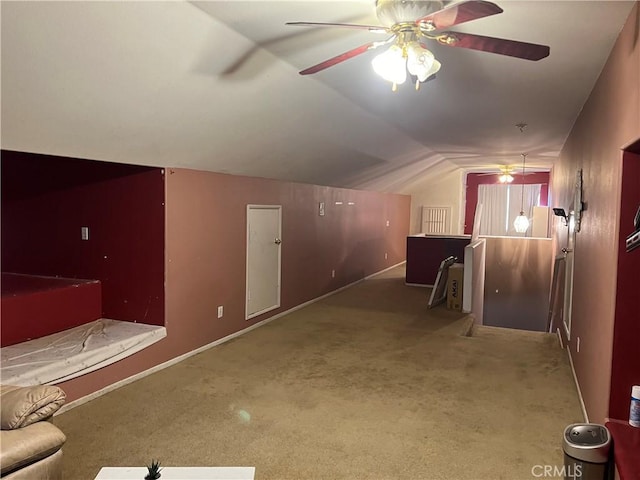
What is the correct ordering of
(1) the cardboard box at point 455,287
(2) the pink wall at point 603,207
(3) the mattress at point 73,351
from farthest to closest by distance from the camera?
1. (1) the cardboard box at point 455,287
2. (3) the mattress at point 73,351
3. (2) the pink wall at point 603,207

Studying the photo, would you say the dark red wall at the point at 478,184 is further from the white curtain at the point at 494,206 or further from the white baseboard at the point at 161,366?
the white baseboard at the point at 161,366

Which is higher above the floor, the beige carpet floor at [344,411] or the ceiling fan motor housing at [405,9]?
the ceiling fan motor housing at [405,9]

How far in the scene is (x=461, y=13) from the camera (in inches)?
67.3

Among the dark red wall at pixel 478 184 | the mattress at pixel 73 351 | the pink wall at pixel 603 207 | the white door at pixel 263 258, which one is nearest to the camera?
the pink wall at pixel 603 207

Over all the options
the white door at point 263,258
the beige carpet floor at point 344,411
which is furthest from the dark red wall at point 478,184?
the white door at point 263,258

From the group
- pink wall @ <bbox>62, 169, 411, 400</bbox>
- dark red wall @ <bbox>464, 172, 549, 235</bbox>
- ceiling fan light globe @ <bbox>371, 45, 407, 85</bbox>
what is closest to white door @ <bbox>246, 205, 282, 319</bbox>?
pink wall @ <bbox>62, 169, 411, 400</bbox>

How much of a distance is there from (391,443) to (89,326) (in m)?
2.85

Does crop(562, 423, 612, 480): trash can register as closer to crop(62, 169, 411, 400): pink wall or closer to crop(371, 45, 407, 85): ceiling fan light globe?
crop(371, 45, 407, 85): ceiling fan light globe

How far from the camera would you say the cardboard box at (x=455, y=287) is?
6.70 m

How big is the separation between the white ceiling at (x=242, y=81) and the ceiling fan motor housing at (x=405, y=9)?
A: 399 mm

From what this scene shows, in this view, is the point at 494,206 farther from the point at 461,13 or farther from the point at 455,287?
the point at 461,13

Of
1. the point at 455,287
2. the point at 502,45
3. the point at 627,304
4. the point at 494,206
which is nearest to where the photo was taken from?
the point at 502,45

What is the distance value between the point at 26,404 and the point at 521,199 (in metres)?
11.8

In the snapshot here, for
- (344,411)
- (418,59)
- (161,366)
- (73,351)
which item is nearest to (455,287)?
(344,411)
